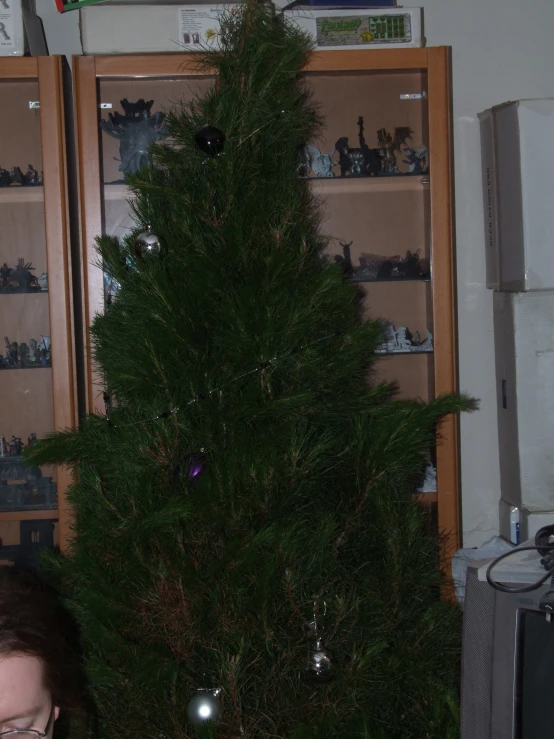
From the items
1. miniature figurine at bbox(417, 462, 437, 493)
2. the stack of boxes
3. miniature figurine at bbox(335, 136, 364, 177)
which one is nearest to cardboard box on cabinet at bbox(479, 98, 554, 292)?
the stack of boxes

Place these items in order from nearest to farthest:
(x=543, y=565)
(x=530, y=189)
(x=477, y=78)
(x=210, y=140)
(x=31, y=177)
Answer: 1. (x=543, y=565)
2. (x=210, y=140)
3. (x=530, y=189)
4. (x=31, y=177)
5. (x=477, y=78)

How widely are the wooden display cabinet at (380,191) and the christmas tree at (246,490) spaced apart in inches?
27.3

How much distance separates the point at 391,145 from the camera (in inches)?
81.2

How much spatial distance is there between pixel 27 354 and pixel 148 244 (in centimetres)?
101

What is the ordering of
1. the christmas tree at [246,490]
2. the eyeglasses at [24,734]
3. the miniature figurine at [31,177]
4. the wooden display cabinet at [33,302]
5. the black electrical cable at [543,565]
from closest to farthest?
the eyeglasses at [24,734]
the black electrical cable at [543,565]
the christmas tree at [246,490]
the wooden display cabinet at [33,302]
the miniature figurine at [31,177]

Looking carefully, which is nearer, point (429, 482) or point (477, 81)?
point (429, 482)

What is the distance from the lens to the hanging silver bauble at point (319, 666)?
1.05 m

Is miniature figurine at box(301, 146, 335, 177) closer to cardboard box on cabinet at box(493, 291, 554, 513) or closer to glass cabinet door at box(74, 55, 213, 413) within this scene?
glass cabinet door at box(74, 55, 213, 413)

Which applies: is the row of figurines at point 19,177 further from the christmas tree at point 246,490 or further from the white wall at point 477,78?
the white wall at point 477,78

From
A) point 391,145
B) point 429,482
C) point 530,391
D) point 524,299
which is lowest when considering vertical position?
point 429,482

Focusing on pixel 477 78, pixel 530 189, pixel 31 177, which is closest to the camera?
pixel 530 189

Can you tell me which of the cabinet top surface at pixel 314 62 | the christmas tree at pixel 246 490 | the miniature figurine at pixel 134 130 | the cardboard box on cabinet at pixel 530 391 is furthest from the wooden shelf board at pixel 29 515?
the cardboard box on cabinet at pixel 530 391

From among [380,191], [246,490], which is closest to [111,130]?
[380,191]

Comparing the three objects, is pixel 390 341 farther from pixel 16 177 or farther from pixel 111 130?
pixel 16 177
